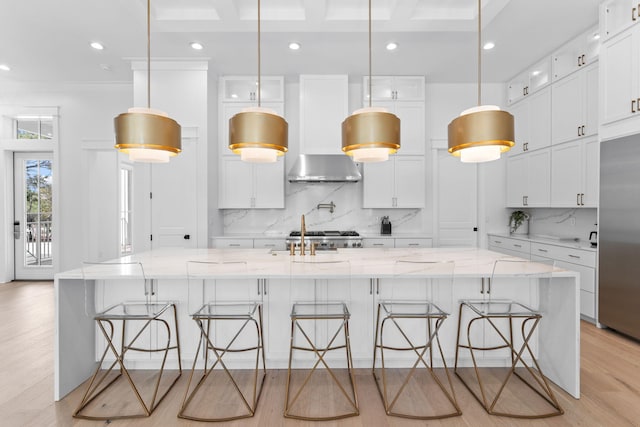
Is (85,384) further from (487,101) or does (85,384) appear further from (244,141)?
(487,101)

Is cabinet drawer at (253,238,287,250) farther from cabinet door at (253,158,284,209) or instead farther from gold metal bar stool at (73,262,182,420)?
gold metal bar stool at (73,262,182,420)

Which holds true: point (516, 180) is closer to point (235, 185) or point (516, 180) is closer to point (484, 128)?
point (484, 128)

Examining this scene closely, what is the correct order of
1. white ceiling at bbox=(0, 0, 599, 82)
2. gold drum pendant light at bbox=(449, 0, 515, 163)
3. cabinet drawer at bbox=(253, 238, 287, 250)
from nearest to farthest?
gold drum pendant light at bbox=(449, 0, 515, 163)
white ceiling at bbox=(0, 0, 599, 82)
cabinet drawer at bbox=(253, 238, 287, 250)

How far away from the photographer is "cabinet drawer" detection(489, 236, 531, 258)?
4206 millimetres

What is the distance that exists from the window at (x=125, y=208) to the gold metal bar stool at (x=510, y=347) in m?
5.75

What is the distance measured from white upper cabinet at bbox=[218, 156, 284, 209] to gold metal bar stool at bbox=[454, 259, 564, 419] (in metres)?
3.09

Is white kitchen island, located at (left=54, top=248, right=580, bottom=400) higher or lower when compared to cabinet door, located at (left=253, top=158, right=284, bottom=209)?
lower

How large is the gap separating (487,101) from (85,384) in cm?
592

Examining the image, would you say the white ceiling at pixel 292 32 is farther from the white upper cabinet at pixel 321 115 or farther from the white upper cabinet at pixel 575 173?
the white upper cabinet at pixel 575 173

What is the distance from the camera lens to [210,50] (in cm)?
391

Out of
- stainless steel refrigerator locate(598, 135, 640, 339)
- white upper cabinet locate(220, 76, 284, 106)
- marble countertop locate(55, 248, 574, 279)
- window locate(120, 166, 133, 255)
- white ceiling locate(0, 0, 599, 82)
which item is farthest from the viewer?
window locate(120, 166, 133, 255)

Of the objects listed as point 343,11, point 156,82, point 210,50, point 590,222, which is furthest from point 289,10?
point 590,222

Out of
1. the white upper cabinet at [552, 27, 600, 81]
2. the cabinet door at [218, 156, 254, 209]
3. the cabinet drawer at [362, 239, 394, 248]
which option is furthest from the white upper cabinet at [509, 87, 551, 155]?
the cabinet door at [218, 156, 254, 209]

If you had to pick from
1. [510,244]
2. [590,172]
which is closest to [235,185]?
[510,244]
